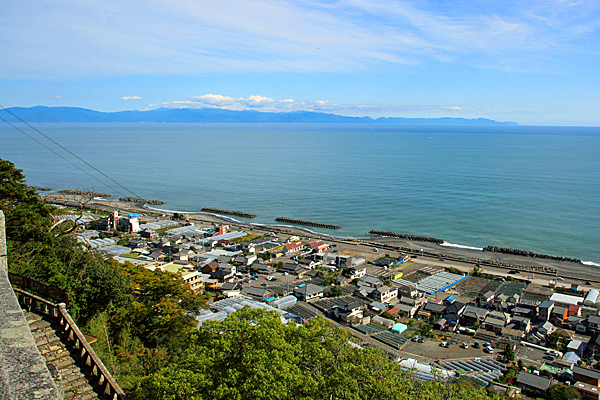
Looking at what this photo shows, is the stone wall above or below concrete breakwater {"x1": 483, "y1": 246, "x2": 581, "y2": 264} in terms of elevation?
above

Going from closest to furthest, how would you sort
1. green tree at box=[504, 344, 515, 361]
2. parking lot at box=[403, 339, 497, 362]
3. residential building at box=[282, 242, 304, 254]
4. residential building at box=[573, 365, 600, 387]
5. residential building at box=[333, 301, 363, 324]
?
residential building at box=[573, 365, 600, 387]
green tree at box=[504, 344, 515, 361]
parking lot at box=[403, 339, 497, 362]
residential building at box=[333, 301, 363, 324]
residential building at box=[282, 242, 304, 254]

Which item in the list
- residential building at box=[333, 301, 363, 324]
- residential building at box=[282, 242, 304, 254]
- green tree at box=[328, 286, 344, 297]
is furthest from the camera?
residential building at box=[282, 242, 304, 254]

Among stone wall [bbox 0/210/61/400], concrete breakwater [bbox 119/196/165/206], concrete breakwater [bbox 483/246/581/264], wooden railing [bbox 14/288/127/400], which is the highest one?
stone wall [bbox 0/210/61/400]

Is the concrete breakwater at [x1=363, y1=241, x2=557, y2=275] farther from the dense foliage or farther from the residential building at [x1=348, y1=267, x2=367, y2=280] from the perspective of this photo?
the dense foliage

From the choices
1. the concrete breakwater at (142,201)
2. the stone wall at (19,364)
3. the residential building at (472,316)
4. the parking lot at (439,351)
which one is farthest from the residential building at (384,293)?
the concrete breakwater at (142,201)

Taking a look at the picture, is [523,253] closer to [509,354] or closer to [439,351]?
[509,354]

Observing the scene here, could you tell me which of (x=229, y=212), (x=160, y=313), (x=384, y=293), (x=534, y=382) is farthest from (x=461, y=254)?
(x=160, y=313)

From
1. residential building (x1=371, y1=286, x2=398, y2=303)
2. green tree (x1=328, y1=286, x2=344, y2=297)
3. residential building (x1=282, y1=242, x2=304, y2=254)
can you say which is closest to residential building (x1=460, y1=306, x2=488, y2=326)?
residential building (x1=371, y1=286, x2=398, y2=303)

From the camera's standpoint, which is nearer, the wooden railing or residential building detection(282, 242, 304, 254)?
the wooden railing
